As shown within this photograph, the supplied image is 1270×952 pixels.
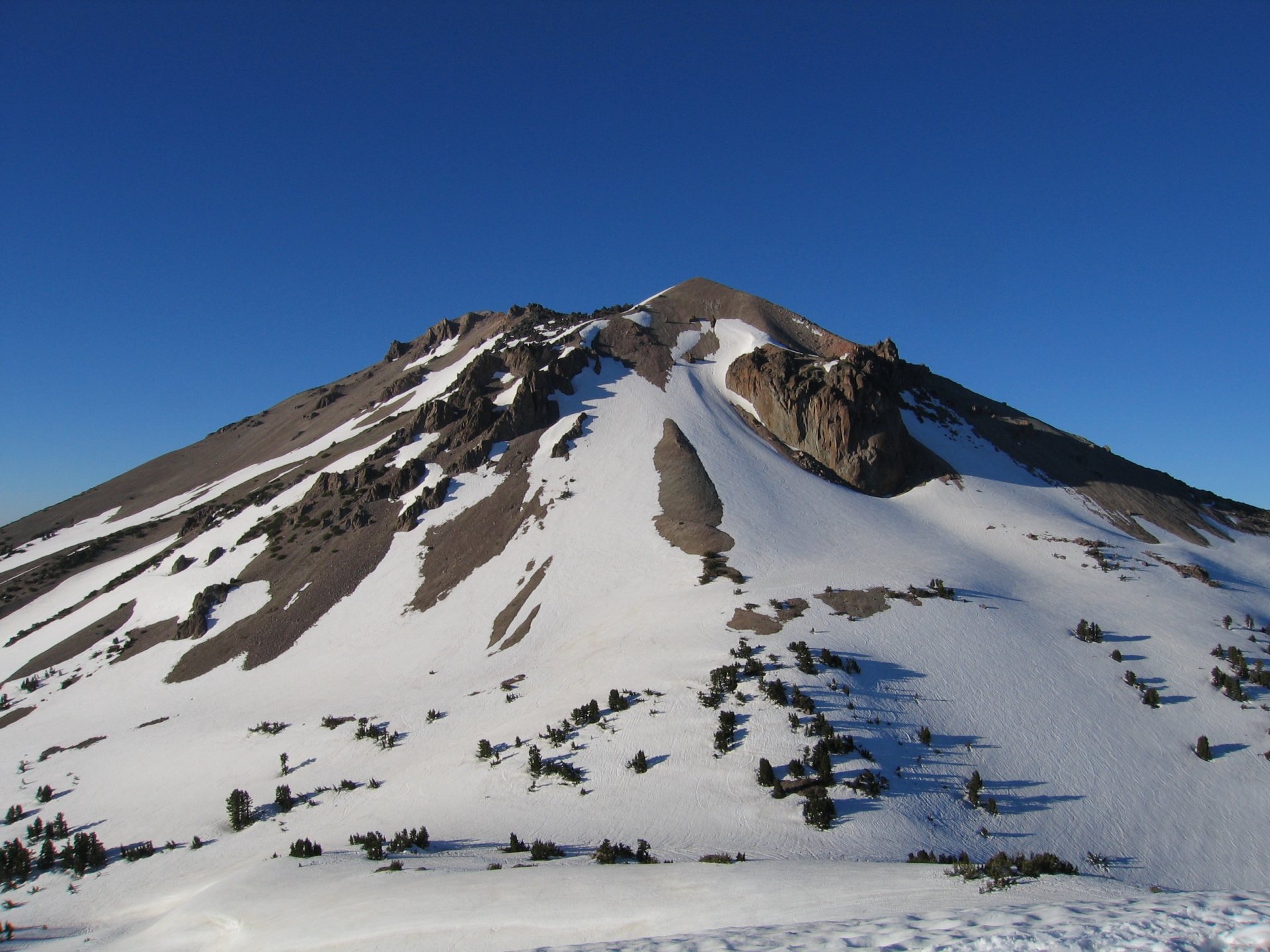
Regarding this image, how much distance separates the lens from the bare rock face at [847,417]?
150 ft

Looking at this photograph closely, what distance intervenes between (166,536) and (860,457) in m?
61.7

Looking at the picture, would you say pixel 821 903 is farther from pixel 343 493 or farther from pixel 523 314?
pixel 523 314

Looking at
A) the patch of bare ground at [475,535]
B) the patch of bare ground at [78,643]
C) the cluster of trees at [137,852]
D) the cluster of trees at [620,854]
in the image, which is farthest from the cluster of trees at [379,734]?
the patch of bare ground at [78,643]

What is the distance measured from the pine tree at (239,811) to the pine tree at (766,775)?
16009mm

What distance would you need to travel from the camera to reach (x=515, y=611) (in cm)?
3438

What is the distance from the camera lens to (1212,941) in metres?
5.97

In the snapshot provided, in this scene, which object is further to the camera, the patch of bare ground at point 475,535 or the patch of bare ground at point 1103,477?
the patch of bare ground at point 1103,477

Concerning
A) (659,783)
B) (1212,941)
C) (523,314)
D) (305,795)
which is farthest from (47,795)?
(523,314)

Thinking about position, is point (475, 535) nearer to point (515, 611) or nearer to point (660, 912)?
point (515, 611)

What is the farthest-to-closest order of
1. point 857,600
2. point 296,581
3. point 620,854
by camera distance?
point 296,581, point 857,600, point 620,854

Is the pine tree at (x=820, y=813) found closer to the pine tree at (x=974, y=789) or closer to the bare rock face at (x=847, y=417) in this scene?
the pine tree at (x=974, y=789)

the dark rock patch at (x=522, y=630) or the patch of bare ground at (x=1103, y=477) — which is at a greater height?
the patch of bare ground at (x=1103, y=477)

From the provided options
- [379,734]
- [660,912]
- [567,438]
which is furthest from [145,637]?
[660,912]

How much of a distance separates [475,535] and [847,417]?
26.9 metres
